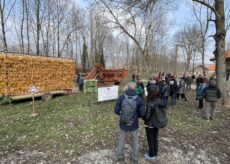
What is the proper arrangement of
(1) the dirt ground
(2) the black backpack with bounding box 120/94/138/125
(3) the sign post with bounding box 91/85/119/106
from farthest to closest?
(3) the sign post with bounding box 91/85/119/106
(1) the dirt ground
(2) the black backpack with bounding box 120/94/138/125

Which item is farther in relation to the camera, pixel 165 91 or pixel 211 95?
pixel 165 91

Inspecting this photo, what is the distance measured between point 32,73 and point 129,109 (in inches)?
444

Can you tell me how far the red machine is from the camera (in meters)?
24.6

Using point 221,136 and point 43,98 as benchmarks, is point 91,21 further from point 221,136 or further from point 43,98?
point 221,136

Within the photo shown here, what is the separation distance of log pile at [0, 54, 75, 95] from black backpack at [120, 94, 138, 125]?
9975 millimetres

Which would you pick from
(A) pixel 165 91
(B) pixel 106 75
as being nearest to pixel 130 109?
(A) pixel 165 91

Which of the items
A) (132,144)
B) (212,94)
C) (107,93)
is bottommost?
(132,144)

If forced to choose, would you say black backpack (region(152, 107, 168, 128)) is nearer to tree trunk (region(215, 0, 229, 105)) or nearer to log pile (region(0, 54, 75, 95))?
tree trunk (region(215, 0, 229, 105))

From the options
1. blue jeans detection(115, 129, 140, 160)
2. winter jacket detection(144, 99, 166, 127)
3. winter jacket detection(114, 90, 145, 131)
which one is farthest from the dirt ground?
winter jacket detection(144, 99, 166, 127)

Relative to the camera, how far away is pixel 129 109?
483cm

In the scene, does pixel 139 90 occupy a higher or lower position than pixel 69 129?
higher

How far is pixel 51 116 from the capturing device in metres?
9.14

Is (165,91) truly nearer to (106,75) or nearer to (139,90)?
(139,90)

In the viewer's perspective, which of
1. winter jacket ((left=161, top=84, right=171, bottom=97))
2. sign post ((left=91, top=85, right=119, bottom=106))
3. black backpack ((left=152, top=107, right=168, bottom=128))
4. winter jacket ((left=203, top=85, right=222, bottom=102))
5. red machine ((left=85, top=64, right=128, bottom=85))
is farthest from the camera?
red machine ((left=85, top=64, right=128, bottom=85))
